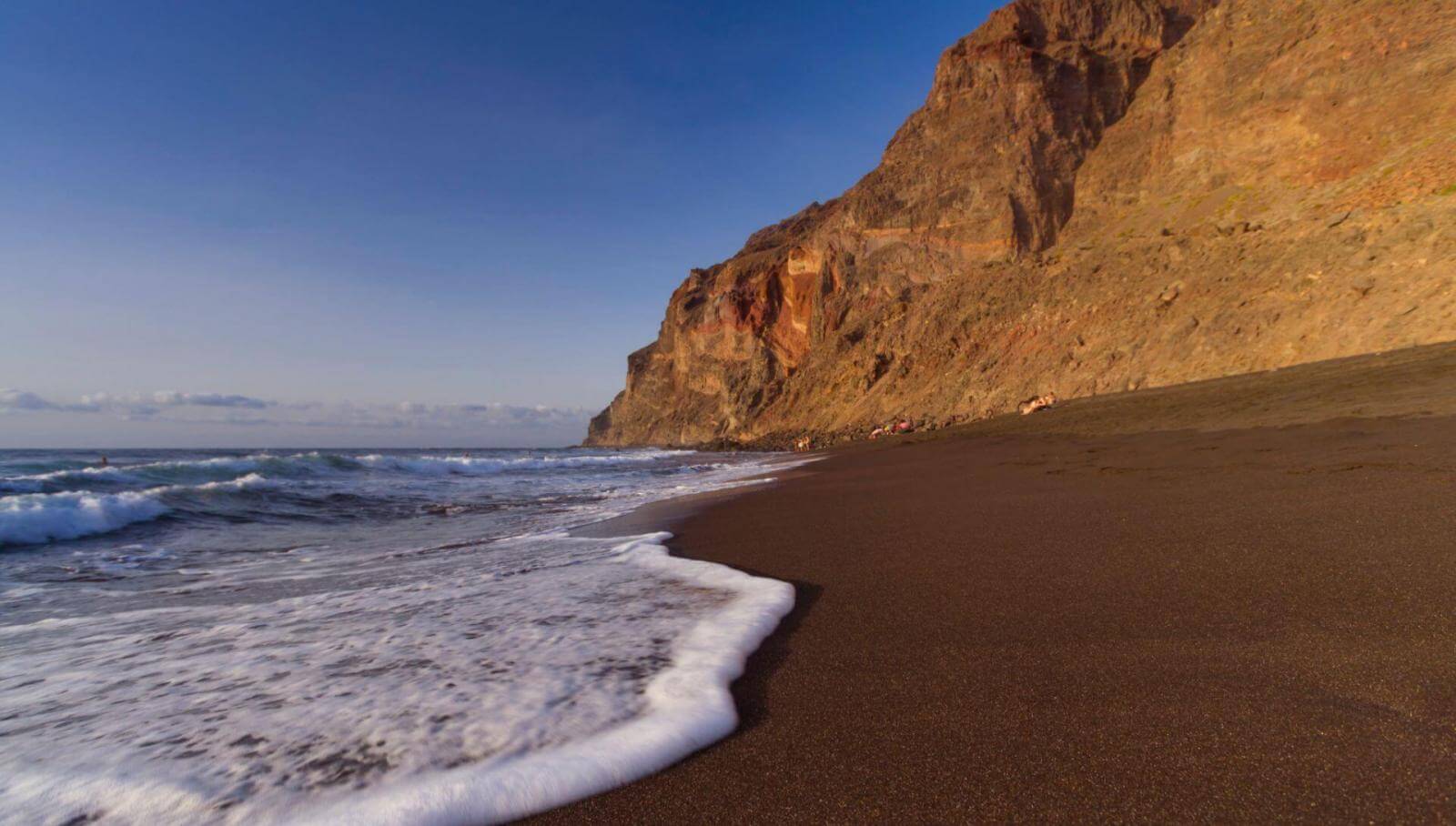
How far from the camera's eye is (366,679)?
7.61ft

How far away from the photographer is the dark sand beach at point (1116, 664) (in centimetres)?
131

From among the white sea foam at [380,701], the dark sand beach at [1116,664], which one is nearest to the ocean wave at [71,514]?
the white sea foam at [380,701]

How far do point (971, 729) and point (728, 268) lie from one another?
54957 mm

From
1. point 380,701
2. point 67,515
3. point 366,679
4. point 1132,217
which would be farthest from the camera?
point 1132,217

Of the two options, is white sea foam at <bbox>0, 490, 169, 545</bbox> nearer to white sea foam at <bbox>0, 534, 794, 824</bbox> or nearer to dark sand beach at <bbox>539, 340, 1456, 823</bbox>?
white sea foam at <bbox>0, 534, 794, 824</bbox>

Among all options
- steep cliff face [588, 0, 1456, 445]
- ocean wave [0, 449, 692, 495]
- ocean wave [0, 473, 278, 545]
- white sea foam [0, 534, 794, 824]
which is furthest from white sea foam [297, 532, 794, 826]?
ocean wave [0, 449, 692, 495]

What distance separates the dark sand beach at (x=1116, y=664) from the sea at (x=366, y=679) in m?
0.25

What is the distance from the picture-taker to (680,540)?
17.3 feet

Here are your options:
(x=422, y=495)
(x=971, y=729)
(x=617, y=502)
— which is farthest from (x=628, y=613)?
(x=422, y=495)

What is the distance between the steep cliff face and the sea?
46.2 ft

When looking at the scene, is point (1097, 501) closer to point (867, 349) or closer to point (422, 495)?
point (422, 495)

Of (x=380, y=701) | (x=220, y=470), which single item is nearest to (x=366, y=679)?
(x=380, y=701)

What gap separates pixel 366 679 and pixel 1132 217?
26.7 meters

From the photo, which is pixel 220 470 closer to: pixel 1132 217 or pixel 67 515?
pixel 67 515
